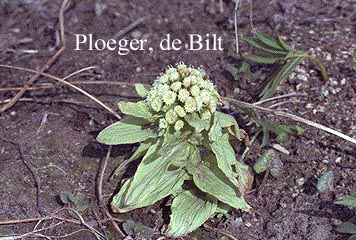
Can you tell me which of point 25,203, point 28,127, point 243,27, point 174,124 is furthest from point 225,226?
point 243,27

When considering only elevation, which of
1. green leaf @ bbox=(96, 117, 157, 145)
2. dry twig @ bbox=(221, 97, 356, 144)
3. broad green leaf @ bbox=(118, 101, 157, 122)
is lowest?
dry twig @ bbox=(221, 97, 356, 144)

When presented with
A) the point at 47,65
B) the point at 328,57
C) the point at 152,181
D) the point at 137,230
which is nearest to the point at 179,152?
the point at 152,181

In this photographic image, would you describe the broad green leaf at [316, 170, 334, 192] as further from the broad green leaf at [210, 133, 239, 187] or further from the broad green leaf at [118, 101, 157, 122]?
the broad green leaf at [118, 101, 157, 122]

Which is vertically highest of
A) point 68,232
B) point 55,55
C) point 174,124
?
point 174,124

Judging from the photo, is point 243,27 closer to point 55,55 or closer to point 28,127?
point 55,55

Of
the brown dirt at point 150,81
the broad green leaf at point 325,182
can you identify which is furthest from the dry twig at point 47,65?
the broad green leaf at point 325,182

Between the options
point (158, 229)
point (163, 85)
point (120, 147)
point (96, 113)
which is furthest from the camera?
point (96, 113)

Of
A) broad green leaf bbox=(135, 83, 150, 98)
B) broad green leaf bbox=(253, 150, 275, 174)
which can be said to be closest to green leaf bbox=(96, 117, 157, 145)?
broad green leaf bbox=(135, 83, 150, 98)
